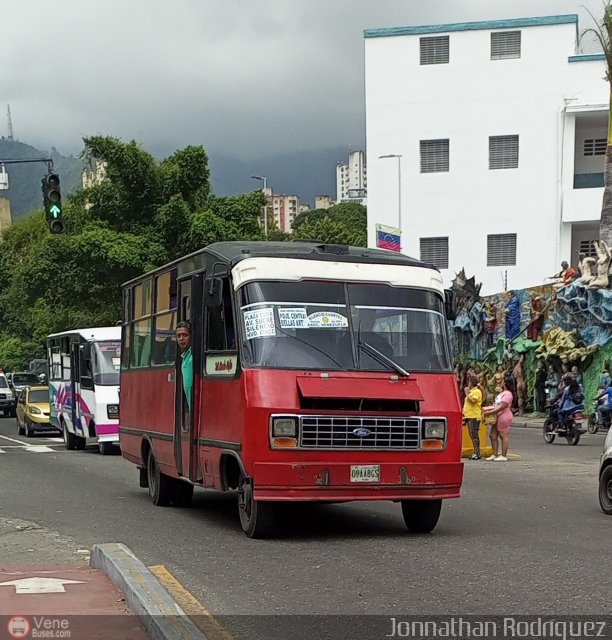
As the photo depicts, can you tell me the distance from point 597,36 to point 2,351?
54979 millimetres

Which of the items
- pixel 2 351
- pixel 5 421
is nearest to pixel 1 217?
pixel 2 351

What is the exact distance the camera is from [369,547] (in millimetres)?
10672

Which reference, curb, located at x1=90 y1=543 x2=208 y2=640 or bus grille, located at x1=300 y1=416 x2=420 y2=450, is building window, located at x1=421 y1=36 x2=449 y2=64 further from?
curb, located at x1=90 y1=543 x2=208 y2=640

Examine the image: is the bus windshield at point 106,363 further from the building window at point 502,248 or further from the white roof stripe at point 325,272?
the building window at point 502,248

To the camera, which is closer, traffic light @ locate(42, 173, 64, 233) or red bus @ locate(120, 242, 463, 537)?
red bus @ locate(120, 242, 463, 537)

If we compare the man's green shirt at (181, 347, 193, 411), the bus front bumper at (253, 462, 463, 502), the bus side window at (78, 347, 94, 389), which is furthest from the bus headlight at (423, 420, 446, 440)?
the bus side window at (78, 347, 94, 389)

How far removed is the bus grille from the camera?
10.8m

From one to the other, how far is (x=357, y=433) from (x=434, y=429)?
2.69 ft

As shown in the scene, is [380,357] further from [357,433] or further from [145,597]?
[145,597]

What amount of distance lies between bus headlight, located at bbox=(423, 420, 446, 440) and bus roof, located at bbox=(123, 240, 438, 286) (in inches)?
70.1

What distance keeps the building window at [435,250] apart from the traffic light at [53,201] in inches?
1135

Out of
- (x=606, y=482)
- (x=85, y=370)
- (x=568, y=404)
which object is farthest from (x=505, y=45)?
(x=606, y=482)

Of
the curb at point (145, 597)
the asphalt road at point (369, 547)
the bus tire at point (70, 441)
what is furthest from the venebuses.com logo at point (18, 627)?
the bus tire at point (70, 441)

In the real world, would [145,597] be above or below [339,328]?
below
